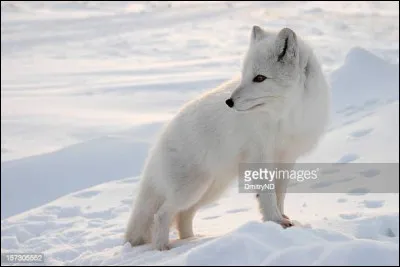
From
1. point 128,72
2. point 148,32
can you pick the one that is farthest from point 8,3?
point 128,72

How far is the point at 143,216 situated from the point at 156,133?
3757 millimetres

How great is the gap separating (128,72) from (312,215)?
7.79 m

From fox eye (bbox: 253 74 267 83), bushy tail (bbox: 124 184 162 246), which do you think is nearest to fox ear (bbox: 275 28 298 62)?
fox eye (bbox: 253 74 267 83)

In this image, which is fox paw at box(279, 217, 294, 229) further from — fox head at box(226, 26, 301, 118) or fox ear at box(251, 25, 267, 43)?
fox ear at box(251, 25, 267, 43)

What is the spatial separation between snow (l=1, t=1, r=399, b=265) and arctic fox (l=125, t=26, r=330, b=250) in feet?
0.88

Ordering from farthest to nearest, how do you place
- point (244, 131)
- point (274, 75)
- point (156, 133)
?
point (156, 133) < point (244, 131) < point (274, 75)

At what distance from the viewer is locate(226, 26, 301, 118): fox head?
3324 millimetres

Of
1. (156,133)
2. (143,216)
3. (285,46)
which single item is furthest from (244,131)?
(156,133)

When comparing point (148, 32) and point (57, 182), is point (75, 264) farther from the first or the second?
point (148, 32)

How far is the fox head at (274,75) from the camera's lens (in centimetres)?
332

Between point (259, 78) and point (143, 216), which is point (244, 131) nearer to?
point (259, 78)

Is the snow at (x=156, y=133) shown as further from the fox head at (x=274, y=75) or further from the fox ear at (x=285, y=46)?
the fox ear at (x=285, y=46)

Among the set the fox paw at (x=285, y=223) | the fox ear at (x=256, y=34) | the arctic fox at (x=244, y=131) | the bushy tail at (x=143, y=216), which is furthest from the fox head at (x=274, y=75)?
Answer: the bushy tail at (x=143, y=216)

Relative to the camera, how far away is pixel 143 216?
3.98 meters
